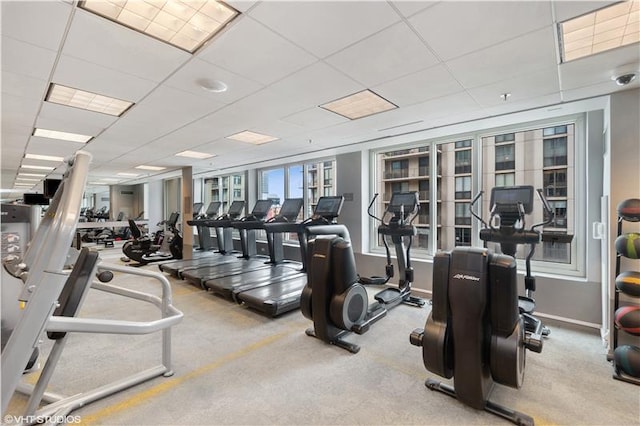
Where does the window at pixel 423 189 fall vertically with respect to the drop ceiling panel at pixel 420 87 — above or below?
below

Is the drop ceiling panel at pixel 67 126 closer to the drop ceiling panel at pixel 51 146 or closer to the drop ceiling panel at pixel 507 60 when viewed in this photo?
the drop ceiling panel at pixel 51 146

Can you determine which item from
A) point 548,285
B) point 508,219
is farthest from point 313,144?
point 548,285

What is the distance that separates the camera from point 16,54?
7.69 ft

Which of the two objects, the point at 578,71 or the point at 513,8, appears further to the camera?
the point at 578,71

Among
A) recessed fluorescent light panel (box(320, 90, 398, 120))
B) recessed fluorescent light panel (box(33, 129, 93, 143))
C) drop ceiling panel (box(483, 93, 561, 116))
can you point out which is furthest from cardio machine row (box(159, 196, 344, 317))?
recessed fluorescent light panel (box(33, 129, 93, 143))

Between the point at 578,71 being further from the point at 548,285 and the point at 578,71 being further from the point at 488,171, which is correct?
the point at 548,285

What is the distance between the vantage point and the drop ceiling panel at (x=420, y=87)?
110 inches

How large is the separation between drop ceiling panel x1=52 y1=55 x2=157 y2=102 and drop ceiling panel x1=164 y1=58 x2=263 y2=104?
310 millimetres

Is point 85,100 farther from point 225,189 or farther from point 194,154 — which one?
point 225,189

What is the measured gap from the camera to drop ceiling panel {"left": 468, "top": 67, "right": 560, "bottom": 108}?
2.79 meters

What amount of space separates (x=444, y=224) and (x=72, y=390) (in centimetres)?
526

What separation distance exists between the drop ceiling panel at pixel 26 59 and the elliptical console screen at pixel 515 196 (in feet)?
15.3

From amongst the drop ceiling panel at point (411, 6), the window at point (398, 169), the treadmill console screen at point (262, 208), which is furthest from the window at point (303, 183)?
the drop ceiling panel at point (411, 6)

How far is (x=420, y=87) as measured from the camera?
10.1ft
